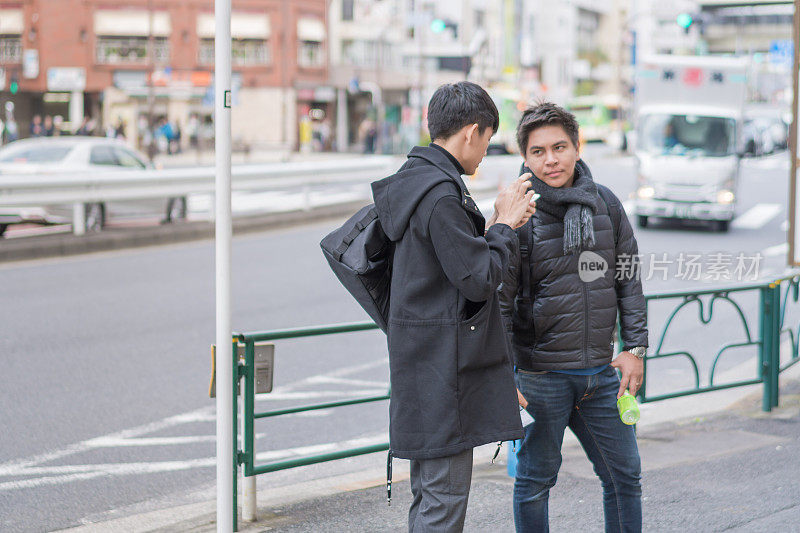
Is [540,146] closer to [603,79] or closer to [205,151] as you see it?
[205,151]

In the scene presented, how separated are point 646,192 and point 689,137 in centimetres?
187

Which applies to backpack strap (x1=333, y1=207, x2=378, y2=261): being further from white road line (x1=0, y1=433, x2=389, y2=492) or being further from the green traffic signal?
the green traffic signal

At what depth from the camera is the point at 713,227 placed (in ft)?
64.0

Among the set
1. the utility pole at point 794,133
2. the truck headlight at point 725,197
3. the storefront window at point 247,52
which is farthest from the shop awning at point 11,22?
the utility pole at point 794,133

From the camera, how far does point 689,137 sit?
63.9ft

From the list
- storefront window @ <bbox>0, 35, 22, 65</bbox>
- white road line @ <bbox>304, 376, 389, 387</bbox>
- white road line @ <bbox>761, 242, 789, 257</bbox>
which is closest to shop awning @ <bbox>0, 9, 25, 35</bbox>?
storefront window @ <bbox>0, 35, 22, 65</bbox>

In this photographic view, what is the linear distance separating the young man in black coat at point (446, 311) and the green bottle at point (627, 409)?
61 cm

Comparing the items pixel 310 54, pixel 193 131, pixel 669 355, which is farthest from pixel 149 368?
pixel 310 54

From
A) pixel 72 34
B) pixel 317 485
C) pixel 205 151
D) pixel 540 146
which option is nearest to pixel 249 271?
pixel 317 485

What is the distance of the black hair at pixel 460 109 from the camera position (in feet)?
9.44

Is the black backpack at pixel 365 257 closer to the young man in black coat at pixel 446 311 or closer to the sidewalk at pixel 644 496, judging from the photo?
the young man in black coat at pixel 446 311

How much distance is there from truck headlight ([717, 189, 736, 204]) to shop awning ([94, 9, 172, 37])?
42.1m

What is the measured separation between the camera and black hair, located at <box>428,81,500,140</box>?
9.44ft

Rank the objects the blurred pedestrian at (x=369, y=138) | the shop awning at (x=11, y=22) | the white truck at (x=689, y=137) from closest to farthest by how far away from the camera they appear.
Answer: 1. the white truck at (x=689, y=137)
2. the blurred pedestrian at (x=369, y=138)
3. the shop awning at (x=11, y=22)
